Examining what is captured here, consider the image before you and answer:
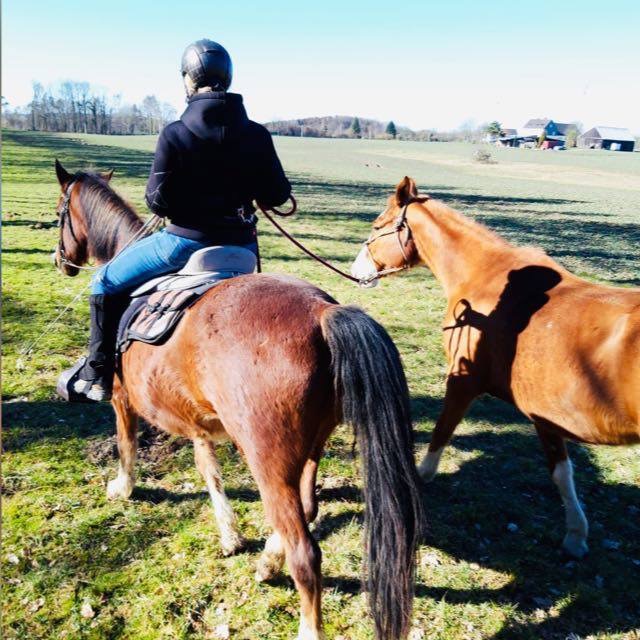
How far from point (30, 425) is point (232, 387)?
355 cm

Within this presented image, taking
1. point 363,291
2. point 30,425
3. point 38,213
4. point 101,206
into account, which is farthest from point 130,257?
point 38,213

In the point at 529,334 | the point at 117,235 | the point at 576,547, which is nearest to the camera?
the point at 529,334

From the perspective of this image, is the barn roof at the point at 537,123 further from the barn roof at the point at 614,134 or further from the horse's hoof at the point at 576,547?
the horse's hoof at the point at 576,547

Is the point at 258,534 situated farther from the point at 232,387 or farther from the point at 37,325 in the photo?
the point at 37,325

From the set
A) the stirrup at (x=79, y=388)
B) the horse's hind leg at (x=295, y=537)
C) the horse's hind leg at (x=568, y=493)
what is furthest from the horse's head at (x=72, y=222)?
the horse's hind leg at (x=568, y=493)

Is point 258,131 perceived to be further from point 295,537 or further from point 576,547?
point 576,547

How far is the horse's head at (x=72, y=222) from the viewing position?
481 centimetres

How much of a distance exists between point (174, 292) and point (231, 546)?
6.61 feet

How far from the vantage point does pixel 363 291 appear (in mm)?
10695

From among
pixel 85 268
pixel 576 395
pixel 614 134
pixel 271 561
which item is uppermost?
pixel 614 134

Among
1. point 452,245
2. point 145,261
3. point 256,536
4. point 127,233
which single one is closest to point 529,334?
point 452,245

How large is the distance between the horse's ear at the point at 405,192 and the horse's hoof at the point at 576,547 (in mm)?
3337

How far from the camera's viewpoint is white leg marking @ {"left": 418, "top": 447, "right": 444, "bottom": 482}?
475 centimetres

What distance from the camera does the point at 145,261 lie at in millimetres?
3674
